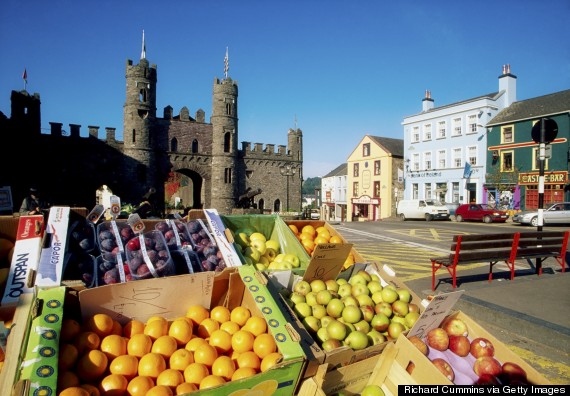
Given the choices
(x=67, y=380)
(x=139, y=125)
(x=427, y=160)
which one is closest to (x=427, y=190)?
(x=427, y=160)

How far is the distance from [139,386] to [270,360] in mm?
807

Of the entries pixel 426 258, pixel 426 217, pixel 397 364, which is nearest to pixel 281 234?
pixel 397 364

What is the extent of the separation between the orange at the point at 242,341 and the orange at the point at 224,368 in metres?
0.16

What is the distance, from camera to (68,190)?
28.5 meters

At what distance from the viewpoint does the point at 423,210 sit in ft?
98.2

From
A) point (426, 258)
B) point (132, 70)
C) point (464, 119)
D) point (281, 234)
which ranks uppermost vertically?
point (132, 70)

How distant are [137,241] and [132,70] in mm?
30230

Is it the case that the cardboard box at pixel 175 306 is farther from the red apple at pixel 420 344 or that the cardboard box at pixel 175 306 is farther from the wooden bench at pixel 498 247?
the wooden bench at pixel 498 247

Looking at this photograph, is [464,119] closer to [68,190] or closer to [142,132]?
[142,132]

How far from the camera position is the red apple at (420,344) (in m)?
2.73

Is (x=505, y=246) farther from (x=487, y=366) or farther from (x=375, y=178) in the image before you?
(x=375, y=178)

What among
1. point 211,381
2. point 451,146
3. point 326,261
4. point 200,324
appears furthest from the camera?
point 451,146

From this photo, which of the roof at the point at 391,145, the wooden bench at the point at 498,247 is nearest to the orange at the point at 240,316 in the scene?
the wooden bench at the point at 498,247

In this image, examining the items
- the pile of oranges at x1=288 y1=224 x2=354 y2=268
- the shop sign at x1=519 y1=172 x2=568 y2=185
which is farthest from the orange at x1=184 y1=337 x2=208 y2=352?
the shop sign at x1=519 y1=172 x2=568 y2=185
